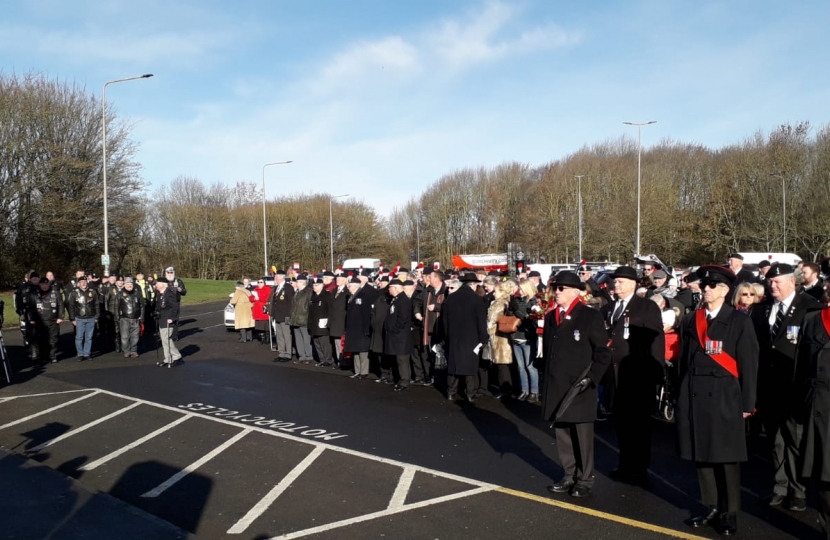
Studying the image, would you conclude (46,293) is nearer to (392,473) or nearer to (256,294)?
(256,294)

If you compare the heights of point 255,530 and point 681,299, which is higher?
point 681,299

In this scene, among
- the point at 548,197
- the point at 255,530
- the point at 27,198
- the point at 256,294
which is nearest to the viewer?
the point at 255,530

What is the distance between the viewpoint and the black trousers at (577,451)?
627cm

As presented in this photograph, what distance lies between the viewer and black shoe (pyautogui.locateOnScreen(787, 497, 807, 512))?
5.86 m

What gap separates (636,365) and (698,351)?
134cm

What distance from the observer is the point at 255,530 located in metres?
5.47

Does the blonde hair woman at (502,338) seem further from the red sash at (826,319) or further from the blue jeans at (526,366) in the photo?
the red sash at (826,319)

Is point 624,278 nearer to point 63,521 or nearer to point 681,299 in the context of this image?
point 681,299

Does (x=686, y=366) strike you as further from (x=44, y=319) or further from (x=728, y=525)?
(x=44, y=319)

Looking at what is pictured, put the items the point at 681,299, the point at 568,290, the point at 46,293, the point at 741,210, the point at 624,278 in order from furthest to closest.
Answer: the point at 741,210
the point at 46,293
the point at 681,299
the point at 624,278
the point at 568,290

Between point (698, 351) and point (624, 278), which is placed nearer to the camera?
point (698, 351)

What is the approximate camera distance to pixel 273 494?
6.35 metres

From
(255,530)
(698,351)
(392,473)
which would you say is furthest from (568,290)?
(255,530)

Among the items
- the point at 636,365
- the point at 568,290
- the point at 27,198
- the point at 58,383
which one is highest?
the point at 27,198
